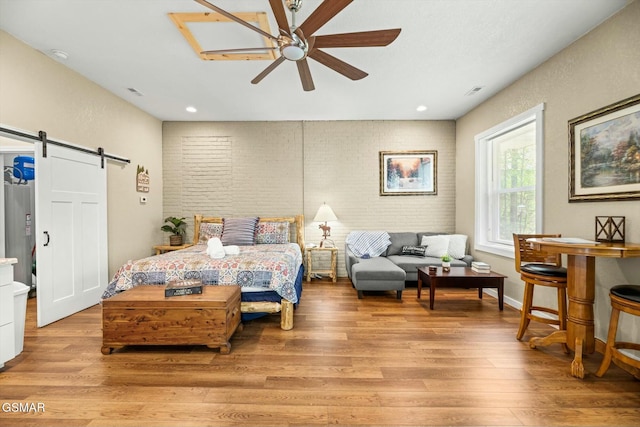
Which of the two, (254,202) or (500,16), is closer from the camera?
(500,16)

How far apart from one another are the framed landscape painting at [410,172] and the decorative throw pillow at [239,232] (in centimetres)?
238

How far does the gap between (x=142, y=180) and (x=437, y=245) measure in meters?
4.86

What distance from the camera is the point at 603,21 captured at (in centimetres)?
242

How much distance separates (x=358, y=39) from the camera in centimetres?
202

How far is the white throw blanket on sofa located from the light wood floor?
74.0 inches

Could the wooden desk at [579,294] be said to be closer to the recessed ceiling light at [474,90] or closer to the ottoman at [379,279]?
the ottoman at [379,279]

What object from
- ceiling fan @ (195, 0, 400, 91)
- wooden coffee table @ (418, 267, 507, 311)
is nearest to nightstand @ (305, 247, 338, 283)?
wooden coffee table @ (418, 267, 507, 311)

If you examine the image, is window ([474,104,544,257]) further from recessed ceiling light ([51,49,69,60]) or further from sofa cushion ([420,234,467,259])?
recessed ceiling light ([51,49,69,60])

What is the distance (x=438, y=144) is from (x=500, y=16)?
2.87m

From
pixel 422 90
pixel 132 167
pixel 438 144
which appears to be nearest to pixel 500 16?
pixel 422 90

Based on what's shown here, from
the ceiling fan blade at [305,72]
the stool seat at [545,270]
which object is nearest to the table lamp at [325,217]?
the ceiling fan blade at [305,72]

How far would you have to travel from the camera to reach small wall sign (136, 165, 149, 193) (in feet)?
14.7

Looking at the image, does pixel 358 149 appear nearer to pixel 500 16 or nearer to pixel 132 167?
pixel 500 16

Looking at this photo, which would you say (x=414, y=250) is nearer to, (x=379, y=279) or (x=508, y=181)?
(x=379, y=279)
